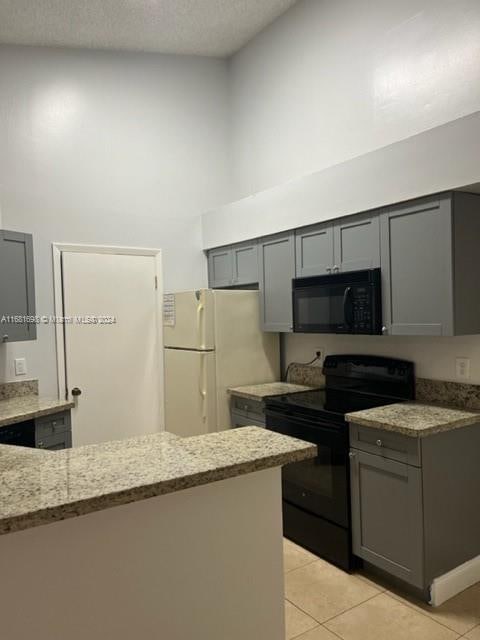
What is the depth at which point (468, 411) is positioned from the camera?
2.69 metres

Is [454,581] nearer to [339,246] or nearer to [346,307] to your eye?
[346,307]

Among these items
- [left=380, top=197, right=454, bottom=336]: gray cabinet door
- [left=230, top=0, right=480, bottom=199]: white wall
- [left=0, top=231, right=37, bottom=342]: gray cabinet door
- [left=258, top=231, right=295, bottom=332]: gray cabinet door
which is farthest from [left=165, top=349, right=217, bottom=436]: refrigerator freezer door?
[left=230, top=0, right=480, bottom=199]: white wall

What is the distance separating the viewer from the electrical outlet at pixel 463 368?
280 centimetres

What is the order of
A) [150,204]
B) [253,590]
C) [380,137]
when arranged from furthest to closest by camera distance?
[150,204], [380,137], [253,590]

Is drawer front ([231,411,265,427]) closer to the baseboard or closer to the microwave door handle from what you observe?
the microwave door handle

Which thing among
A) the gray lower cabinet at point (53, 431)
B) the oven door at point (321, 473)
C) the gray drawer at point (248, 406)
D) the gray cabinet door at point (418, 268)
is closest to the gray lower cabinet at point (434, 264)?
the gray cabinet door at point (418, 268)

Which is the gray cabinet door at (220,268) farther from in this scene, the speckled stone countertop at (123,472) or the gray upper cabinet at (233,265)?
the speckled stone countertop at (123,472)

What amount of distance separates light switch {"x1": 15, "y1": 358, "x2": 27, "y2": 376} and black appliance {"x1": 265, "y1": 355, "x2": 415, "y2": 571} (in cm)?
179

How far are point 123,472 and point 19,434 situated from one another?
2.08 metres

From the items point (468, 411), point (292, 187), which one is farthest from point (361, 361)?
point (292, 187)

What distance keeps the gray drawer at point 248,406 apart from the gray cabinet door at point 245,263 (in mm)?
949

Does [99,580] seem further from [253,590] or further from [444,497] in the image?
[444,497]

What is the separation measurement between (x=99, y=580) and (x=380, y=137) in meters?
2.99

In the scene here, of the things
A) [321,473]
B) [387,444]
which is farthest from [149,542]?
[321,473]
